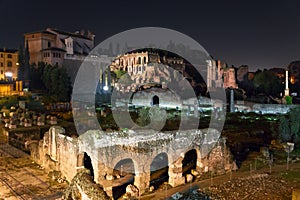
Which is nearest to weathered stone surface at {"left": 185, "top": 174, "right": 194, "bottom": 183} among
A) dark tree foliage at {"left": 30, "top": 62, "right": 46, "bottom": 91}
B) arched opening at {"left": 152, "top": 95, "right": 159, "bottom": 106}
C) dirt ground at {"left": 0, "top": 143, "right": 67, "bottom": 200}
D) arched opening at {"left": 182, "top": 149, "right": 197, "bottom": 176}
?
arched opening at {"left": 182, "top": 149, "right": 197, "bottom": 176}

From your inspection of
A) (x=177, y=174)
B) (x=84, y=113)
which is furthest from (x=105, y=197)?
(x=84, y=113)

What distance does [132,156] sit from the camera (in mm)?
14617

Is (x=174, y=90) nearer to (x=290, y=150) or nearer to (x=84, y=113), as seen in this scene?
(x=84, y=113)

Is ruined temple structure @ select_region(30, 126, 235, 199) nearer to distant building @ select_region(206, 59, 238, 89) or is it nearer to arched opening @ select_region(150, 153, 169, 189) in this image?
arched opening @ select_region(150, 153, 169, 189)

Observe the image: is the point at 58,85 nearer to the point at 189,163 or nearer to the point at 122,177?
the point at 189,163

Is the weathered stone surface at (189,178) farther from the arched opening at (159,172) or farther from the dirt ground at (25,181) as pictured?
the dirt ground at (25,181)

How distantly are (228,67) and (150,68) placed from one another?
73.6ft

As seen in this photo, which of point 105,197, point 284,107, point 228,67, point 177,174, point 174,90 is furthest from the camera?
point 228,67

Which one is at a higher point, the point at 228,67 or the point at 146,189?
the point at 228,67

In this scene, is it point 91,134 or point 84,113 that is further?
point 84,113

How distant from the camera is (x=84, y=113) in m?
38.8

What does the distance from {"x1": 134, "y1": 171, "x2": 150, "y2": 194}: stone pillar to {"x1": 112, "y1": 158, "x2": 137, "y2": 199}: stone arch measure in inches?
22.8

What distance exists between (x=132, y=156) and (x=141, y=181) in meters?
1.48

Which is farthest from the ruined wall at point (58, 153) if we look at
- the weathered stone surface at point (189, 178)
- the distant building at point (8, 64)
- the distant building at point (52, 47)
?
the distant building at point (8, 64)
